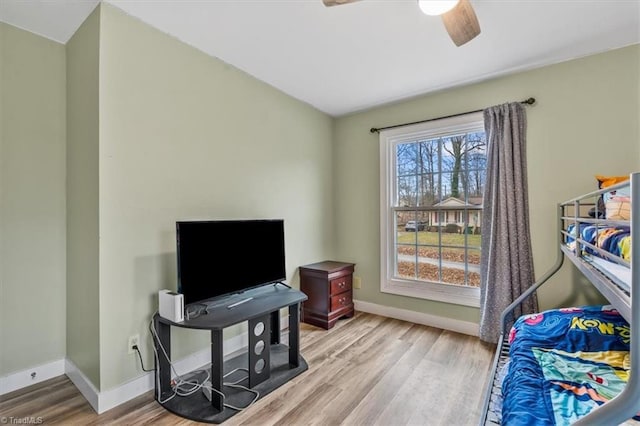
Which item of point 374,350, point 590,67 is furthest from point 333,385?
point 590,67

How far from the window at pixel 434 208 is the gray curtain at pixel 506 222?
252 mm

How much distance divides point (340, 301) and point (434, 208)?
146 cm

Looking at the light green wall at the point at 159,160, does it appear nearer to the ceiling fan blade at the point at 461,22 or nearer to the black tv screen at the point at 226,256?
the black tv screen at the point at 226,256

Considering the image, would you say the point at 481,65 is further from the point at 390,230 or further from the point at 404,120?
the point at 390,230

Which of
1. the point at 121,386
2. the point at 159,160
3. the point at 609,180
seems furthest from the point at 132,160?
the point at 609,180

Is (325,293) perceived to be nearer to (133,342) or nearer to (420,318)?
(420,318)

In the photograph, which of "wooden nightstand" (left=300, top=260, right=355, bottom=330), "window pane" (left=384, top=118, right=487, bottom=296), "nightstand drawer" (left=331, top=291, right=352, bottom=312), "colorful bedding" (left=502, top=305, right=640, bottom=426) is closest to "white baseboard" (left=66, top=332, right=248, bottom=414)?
"wooden nightstand" (left=300, top=260, right=355, bottom=330)

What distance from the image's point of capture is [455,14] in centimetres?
164

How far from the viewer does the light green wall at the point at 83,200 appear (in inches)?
73.1

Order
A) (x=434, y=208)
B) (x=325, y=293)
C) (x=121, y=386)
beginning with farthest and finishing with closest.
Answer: (x=434, y=208), (x=325, y=293), (x=121, y=386)

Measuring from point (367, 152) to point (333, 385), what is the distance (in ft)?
8.39

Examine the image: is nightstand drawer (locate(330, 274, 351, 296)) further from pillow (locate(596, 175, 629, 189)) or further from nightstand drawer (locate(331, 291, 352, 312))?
pillow (locate(596, 175, 629, 189))

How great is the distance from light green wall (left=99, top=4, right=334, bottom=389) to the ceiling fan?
130cm

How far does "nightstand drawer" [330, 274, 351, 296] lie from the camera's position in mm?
3217
